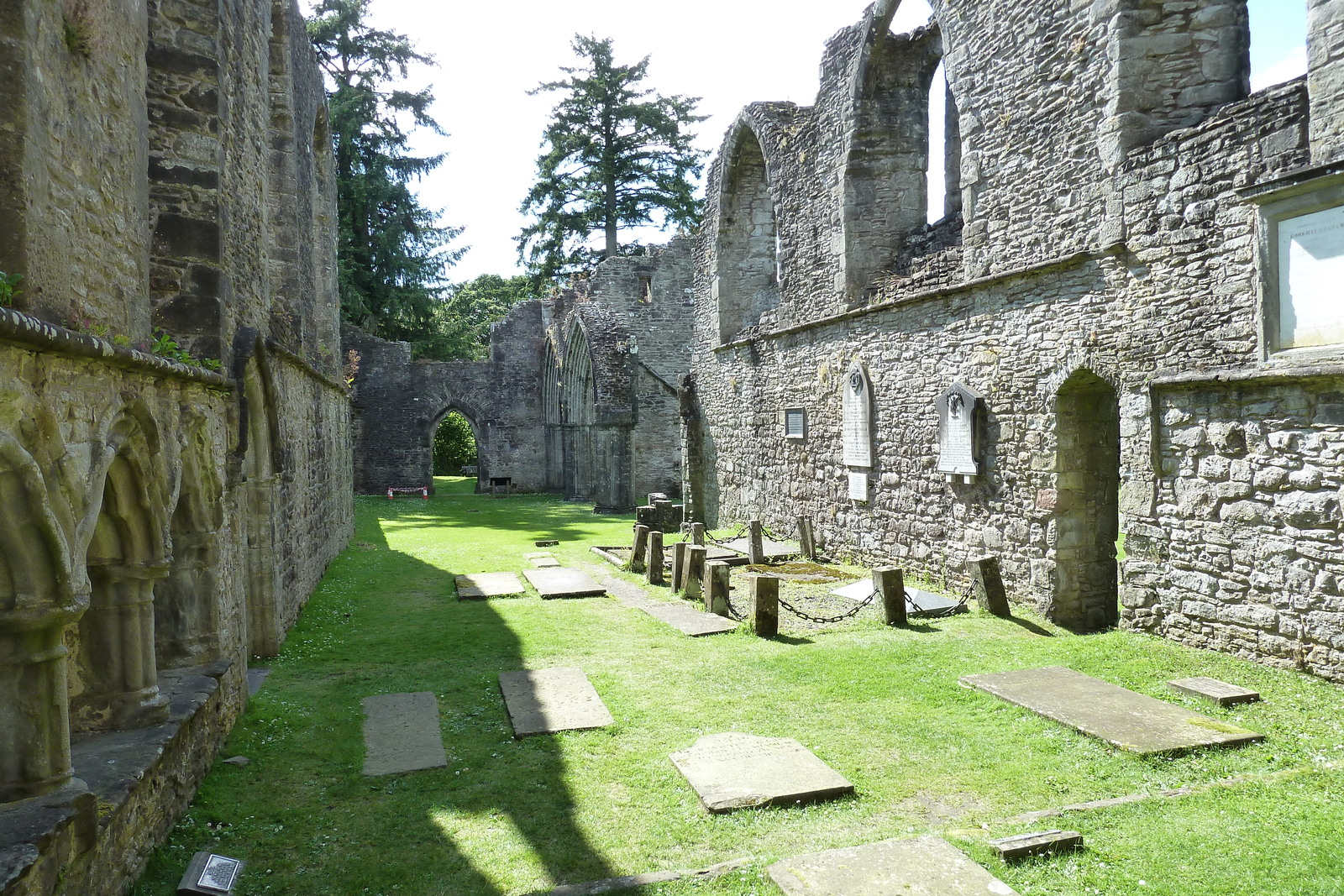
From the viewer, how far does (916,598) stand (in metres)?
9.02

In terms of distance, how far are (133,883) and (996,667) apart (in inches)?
226

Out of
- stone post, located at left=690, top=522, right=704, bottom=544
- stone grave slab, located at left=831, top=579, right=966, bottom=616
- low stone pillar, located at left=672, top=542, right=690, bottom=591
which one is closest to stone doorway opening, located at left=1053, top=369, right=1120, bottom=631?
stone grave slab, located at left=831, top=579, right=966, bottom=616

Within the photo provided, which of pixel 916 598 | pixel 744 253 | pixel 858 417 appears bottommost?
pixel 916 598

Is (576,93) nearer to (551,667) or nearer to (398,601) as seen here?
(398,601)

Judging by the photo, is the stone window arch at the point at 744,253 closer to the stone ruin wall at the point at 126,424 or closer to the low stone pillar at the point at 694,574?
the low stone pillar at the point at 694,574

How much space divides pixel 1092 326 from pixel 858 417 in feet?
13.7

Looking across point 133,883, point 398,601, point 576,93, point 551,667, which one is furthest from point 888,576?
point 576,93

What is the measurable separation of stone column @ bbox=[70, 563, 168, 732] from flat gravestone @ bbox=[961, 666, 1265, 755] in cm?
516

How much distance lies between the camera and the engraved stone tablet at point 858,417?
37.1 feet

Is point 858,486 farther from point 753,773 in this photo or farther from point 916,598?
point 753,773

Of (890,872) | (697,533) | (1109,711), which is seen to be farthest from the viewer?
(697,533)

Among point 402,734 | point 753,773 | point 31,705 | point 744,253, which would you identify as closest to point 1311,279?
point 753,773

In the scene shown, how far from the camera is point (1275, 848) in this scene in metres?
3.82

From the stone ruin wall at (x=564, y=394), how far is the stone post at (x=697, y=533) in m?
8.39
